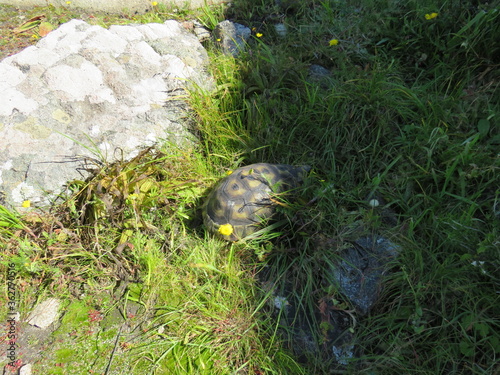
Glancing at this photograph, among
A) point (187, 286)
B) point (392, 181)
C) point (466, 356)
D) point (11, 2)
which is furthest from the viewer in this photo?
point (11, 2)

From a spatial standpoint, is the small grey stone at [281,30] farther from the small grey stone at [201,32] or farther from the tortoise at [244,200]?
the tortoise at [244,200]

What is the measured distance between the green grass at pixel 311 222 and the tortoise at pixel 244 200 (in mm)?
107

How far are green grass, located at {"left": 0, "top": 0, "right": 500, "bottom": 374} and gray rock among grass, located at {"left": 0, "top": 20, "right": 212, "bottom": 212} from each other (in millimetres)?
194

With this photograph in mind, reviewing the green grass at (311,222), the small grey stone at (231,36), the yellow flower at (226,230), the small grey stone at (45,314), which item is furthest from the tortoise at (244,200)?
the small grey stone at (231,36)

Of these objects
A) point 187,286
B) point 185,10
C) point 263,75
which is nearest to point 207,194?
point 187,286

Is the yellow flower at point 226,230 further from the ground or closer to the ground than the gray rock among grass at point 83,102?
closer to the ground

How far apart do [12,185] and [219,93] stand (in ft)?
5.46

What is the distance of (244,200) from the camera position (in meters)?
2.35

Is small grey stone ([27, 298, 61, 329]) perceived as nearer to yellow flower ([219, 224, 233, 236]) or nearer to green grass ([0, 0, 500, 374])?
green grass ([0, 0, 500, 374])

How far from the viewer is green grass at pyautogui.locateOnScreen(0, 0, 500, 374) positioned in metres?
1.92

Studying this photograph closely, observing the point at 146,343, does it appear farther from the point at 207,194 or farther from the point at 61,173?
the point at 61,173

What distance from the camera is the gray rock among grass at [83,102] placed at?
2.53 metres

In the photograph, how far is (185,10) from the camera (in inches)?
156

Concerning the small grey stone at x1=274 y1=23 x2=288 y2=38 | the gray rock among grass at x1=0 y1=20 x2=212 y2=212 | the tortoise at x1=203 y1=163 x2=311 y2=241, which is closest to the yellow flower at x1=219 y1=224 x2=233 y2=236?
the tortoise at x1=203 y1=163 x2=311 y2=241
